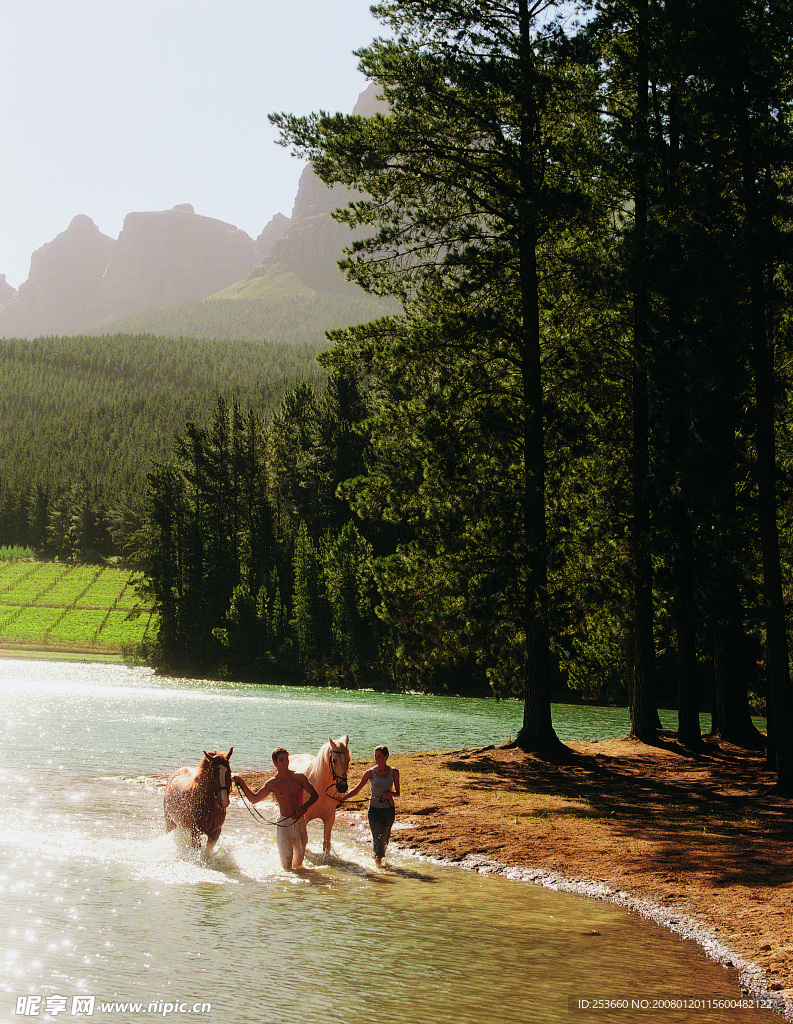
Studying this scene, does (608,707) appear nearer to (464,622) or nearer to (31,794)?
(464,622)

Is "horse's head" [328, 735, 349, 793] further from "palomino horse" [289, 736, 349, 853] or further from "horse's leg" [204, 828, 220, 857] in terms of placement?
"horse's leg" [204, 828, 220, 857]

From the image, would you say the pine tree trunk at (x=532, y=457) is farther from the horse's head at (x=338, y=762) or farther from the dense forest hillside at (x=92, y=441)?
the dense forest hillside at (x=92, y=441)

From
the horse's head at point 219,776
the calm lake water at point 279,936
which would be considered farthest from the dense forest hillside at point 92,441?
the horse's head at point 219,776

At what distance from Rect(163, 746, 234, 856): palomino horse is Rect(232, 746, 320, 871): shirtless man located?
0.23m

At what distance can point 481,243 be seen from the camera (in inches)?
805

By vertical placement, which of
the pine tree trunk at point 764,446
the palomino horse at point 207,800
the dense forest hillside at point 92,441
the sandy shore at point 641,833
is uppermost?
the dense forest hillside at point 92,441

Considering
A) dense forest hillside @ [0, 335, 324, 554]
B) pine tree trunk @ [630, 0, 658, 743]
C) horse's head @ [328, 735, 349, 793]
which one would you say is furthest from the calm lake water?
dense forest hillside @ [0, 335, 324, 554]

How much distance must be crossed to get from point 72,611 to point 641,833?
95.7m

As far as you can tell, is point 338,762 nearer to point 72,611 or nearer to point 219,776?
point 219,776

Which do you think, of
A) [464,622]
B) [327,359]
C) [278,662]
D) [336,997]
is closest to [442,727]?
[464,622]

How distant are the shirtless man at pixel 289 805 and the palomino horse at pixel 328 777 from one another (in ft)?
1.32

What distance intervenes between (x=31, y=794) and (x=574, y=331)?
1457cm

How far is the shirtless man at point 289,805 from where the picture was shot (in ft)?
37.7

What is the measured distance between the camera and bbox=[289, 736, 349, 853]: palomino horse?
12164mm
